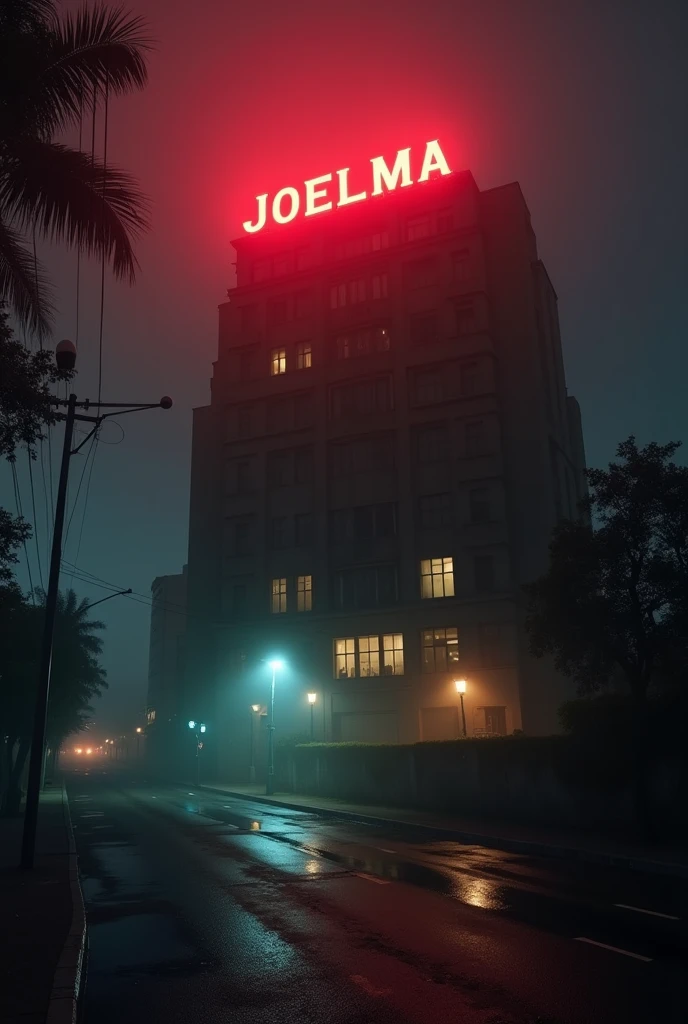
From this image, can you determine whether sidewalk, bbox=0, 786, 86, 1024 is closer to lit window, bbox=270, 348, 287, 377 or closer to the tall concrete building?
the tall concrete building

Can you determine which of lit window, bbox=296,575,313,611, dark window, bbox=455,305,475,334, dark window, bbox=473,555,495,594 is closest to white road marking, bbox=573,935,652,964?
dark window, bbox=473,555,495,594

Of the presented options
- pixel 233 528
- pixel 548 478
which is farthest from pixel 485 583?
pixel 233 528

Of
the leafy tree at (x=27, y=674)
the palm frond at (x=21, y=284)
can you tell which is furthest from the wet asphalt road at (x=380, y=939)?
the leafy tree at (x=27, y=674)

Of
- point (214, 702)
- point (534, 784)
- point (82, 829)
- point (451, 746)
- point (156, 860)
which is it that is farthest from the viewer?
point (214, 702)

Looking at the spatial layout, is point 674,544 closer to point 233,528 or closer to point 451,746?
point 451,746

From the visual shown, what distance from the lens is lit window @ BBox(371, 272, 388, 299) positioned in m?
59.1

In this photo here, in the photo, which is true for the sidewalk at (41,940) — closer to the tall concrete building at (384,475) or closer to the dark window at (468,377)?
the tall concrete building at (384,475)

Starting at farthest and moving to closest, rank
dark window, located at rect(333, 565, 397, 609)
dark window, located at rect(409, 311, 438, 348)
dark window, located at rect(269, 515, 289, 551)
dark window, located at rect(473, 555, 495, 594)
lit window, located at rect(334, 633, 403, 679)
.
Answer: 1. dark window, located at rect(269, 515, 289, 551)
2. dark window, located at rect(409, 311, 438, 348)
3. dark window, located at rect(333, 565, 397, 609)
4. lit window, located at rect(334, 633, 403, 679)
5. dark window, located at rect(473, 555, 495, 594)

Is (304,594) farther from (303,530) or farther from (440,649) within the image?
(440,649)

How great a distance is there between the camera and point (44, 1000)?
6.29 meters

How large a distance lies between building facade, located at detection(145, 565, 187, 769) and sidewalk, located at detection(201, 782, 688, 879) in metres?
71.2

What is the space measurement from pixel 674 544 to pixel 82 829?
67.7 feet

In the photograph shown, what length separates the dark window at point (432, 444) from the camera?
53.7 meters

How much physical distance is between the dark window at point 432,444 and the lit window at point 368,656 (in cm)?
1318
